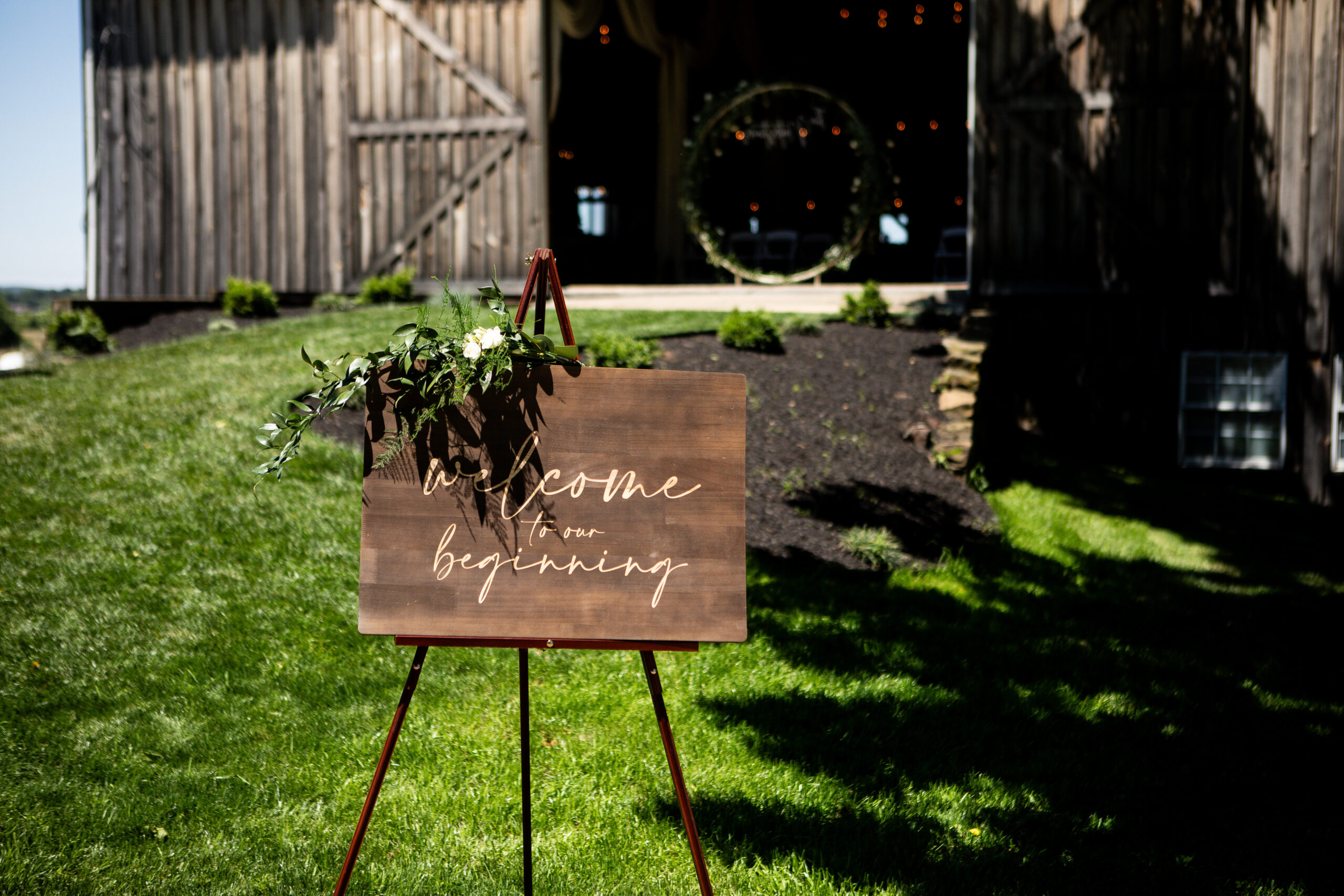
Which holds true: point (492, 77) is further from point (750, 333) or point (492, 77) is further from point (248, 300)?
point (750, 333)

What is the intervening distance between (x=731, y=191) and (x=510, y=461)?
580 inches

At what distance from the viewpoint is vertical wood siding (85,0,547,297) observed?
30.1 ft

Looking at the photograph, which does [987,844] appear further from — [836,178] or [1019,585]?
[836,178]

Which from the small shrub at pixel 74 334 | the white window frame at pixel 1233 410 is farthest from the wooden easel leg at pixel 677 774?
the small shrub at pixel 74 334

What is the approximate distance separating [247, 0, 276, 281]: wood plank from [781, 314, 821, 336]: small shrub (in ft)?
18.9

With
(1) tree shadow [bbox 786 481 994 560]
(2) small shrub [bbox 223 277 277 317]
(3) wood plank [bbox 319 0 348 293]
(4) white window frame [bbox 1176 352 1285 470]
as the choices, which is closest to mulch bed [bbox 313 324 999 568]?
(1) tree shadow [bbox 786 481 994 560]

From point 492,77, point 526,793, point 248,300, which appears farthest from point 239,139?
point 526,793

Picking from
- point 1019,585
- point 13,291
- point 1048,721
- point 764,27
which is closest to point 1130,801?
point 1048,721

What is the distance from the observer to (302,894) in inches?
98.6

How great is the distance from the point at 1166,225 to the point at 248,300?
27.3ft

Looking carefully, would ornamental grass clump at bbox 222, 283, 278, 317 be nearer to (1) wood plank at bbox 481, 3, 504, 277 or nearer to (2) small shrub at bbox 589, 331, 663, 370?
(1) wood plank at bbox 481, 3, 504, 277

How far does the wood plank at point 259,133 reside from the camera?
997cm

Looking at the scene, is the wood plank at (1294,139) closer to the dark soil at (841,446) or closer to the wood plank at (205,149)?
the dark soil at (841,446)

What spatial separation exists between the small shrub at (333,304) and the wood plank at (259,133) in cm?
112
